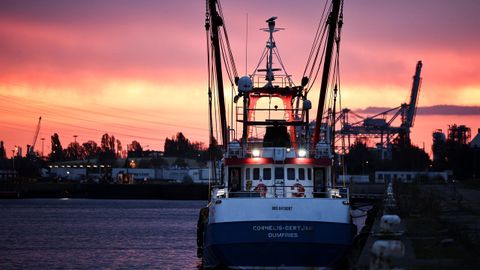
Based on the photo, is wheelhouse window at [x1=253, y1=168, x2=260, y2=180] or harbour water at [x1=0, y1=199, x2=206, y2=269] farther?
harbour water at [x1=0, y1=199, x2=206, y2=269]

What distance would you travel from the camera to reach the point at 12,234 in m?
101

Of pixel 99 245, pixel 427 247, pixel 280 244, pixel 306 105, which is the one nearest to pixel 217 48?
pixel 306 105

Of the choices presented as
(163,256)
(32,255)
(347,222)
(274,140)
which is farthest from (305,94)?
(32,255)

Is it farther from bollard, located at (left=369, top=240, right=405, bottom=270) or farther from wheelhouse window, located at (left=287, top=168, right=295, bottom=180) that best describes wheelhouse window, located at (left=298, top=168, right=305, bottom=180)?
bollard, located at (left=369, top=240, right=405, bottom=270)

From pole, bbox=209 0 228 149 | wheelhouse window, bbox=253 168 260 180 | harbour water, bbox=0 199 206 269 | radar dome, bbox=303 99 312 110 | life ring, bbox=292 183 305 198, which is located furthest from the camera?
harbour water, bbox=0 199 206 269

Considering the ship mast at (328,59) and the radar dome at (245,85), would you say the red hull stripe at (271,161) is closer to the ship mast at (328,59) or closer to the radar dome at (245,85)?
the radar dome at (245,85)

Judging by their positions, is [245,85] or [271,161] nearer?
[271,161]

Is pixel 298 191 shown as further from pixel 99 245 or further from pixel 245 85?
pixel 99 245

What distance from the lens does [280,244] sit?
37.2 m

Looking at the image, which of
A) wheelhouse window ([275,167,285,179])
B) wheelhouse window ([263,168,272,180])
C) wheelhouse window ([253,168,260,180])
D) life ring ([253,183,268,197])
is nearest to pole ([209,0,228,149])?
wheelhouse window ([253,168,260,180])

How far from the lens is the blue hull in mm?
37250

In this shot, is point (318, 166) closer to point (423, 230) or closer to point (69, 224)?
point (423, 230)

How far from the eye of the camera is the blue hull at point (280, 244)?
122 ft

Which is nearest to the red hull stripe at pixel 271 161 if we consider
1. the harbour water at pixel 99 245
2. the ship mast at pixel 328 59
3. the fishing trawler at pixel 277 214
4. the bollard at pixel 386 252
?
the fishing trawler at pixel 277 214
